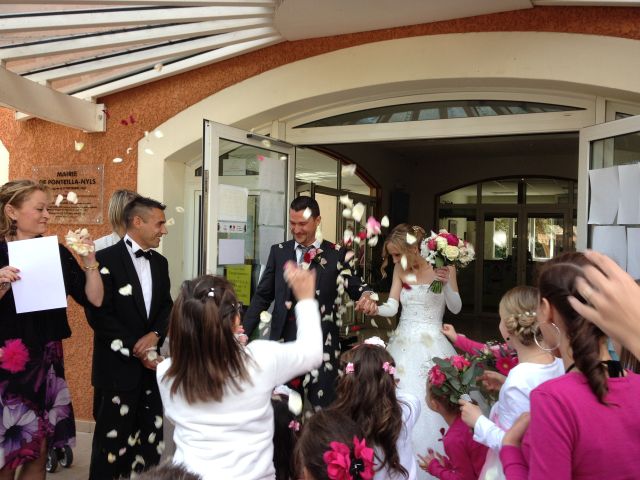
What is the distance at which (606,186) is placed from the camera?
4051mm

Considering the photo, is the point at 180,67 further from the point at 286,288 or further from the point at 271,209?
the point at 286,288

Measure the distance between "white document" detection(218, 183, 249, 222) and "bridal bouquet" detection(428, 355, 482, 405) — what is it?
96.6 inches

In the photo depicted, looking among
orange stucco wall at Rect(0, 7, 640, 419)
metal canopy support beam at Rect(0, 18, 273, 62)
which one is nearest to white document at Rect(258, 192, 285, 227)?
orange stucco wall at Rect(0, 7, 640, 419)

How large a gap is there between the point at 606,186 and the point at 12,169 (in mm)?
5603

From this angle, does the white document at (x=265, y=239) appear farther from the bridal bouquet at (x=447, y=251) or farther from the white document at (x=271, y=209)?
the bridal bouquet at (x=447, y=251)

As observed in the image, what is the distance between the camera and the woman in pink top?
1440mm

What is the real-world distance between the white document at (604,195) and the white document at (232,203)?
2.65m

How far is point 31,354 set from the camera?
10.4 ft

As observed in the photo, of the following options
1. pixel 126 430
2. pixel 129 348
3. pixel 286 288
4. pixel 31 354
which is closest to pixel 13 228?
pixel 31 354

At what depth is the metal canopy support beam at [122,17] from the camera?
13.8 ft

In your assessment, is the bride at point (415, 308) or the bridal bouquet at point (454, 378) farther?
the bride at point (415, 308)

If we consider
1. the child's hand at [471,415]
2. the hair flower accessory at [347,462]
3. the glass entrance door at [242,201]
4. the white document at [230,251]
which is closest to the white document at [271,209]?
the glass entrance door at [242,201]

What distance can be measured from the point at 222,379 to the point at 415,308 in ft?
8.53

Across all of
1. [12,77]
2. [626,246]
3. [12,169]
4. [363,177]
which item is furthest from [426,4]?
[363,177]
